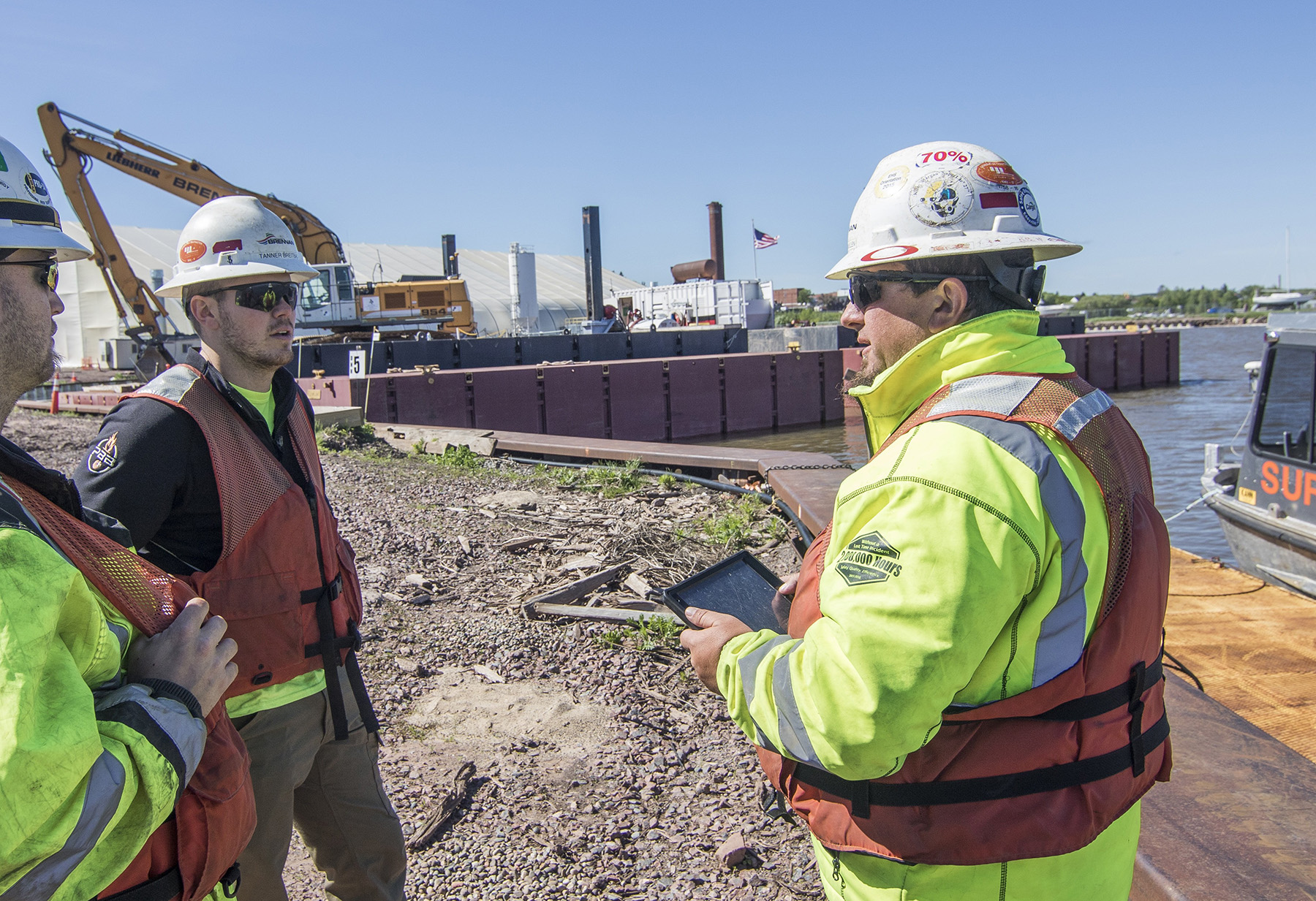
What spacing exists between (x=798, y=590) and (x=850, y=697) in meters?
0.41

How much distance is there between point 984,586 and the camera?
1.31m

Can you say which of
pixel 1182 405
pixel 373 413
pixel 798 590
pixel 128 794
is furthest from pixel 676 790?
pixel 1182 405

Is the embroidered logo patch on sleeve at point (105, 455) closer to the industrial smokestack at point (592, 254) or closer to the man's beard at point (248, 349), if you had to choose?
the man's beard at point (248, 349)

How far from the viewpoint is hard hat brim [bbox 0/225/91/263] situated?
142 centimetres

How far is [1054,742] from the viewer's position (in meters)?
1.44

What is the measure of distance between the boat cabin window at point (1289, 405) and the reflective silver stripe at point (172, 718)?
8.03m

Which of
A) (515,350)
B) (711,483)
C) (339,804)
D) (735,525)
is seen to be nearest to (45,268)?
(339,804)

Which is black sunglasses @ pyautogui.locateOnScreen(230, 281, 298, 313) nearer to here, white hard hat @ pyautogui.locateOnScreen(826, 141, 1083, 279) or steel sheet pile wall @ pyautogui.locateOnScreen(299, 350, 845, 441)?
white hard hat @ pyautogui.locateOnScreen(826, 141, 1083, 279)

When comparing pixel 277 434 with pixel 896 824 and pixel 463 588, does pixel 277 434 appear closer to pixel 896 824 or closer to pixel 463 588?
pixel 896 824

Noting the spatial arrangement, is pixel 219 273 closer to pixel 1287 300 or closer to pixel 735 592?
pixel 735 592

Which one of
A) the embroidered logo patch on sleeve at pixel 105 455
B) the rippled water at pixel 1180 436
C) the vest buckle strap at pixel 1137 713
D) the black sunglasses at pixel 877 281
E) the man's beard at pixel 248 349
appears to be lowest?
the rippled water at pixel 1180 436

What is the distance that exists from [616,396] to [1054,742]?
Answer: 21.0 meters

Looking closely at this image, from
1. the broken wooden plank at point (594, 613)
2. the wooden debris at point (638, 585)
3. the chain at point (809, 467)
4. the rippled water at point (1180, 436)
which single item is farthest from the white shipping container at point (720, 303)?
the broken wooden plank at point (594, 613)

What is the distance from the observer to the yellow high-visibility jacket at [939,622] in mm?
1319
